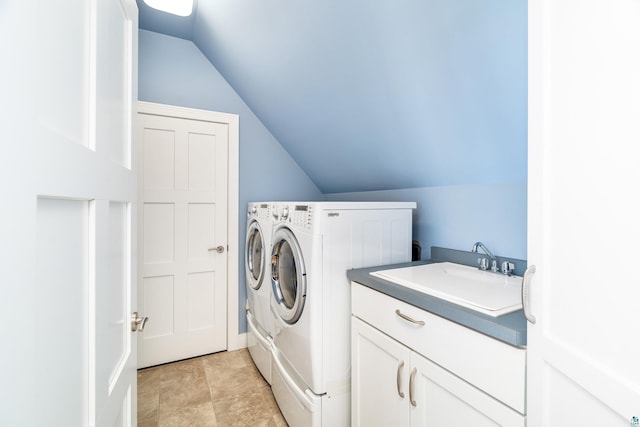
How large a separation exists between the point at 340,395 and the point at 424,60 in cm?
164

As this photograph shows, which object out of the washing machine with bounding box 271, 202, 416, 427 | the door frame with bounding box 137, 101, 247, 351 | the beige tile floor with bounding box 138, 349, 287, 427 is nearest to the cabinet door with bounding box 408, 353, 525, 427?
the washing machine with bounding box 271, 202, 416, 427

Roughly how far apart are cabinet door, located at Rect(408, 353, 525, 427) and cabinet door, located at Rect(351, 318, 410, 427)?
5cm

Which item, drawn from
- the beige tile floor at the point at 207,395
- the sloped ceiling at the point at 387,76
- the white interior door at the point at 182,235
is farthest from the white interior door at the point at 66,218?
the white interior door at the point at 182,235

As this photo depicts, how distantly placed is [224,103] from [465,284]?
8.06ft

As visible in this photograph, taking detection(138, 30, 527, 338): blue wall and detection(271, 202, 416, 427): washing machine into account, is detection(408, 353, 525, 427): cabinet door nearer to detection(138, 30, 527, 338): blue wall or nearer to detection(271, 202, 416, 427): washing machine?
detection(271, 202, 416, 427): washing machine

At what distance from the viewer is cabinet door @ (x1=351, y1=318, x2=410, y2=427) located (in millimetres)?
1134

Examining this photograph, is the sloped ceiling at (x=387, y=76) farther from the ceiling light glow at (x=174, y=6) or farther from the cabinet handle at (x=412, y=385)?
the cabinet handle at (x=412, y=385)

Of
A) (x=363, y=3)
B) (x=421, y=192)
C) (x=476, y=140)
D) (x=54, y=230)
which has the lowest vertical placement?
(x=54, y=230)

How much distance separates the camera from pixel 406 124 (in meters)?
1.52

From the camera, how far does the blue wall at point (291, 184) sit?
4.71 ft

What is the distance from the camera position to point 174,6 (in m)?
1.99
